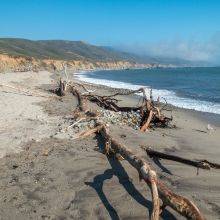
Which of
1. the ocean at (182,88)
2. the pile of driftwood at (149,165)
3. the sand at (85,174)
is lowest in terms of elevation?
the ocean at (182,88)

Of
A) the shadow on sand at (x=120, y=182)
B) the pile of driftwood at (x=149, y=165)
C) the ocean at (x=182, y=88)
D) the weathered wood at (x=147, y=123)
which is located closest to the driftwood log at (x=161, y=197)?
the pile of driftwood at (x=149, y=165)

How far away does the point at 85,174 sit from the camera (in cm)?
768

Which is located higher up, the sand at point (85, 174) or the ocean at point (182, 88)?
the sand at point (85, 174)

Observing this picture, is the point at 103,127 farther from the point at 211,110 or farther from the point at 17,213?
the point at 211,110

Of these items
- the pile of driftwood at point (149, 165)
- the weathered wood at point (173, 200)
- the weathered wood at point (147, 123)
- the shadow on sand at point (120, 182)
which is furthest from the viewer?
the weathered wood at point (147, 123)

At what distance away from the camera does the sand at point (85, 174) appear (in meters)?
6.12

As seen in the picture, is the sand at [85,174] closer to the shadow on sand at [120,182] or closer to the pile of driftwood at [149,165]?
the shadow on sand at [120,182]

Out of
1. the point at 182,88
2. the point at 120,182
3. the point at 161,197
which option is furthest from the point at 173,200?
the point at 182,88

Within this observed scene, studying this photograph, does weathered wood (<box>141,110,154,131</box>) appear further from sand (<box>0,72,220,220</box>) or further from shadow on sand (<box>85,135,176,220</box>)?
shadow on sand (<box>85,135,176,220</box>)

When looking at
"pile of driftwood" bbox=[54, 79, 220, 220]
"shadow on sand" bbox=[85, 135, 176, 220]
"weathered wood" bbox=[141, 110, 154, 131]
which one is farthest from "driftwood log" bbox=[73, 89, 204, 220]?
"weathered wood" bbox=[141, 110, 154, 131]

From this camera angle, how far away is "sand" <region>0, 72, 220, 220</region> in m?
6.12

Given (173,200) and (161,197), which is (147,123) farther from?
(173,200)

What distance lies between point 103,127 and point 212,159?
286cm

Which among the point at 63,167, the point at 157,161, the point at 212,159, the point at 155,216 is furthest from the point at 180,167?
the point at 155,216
